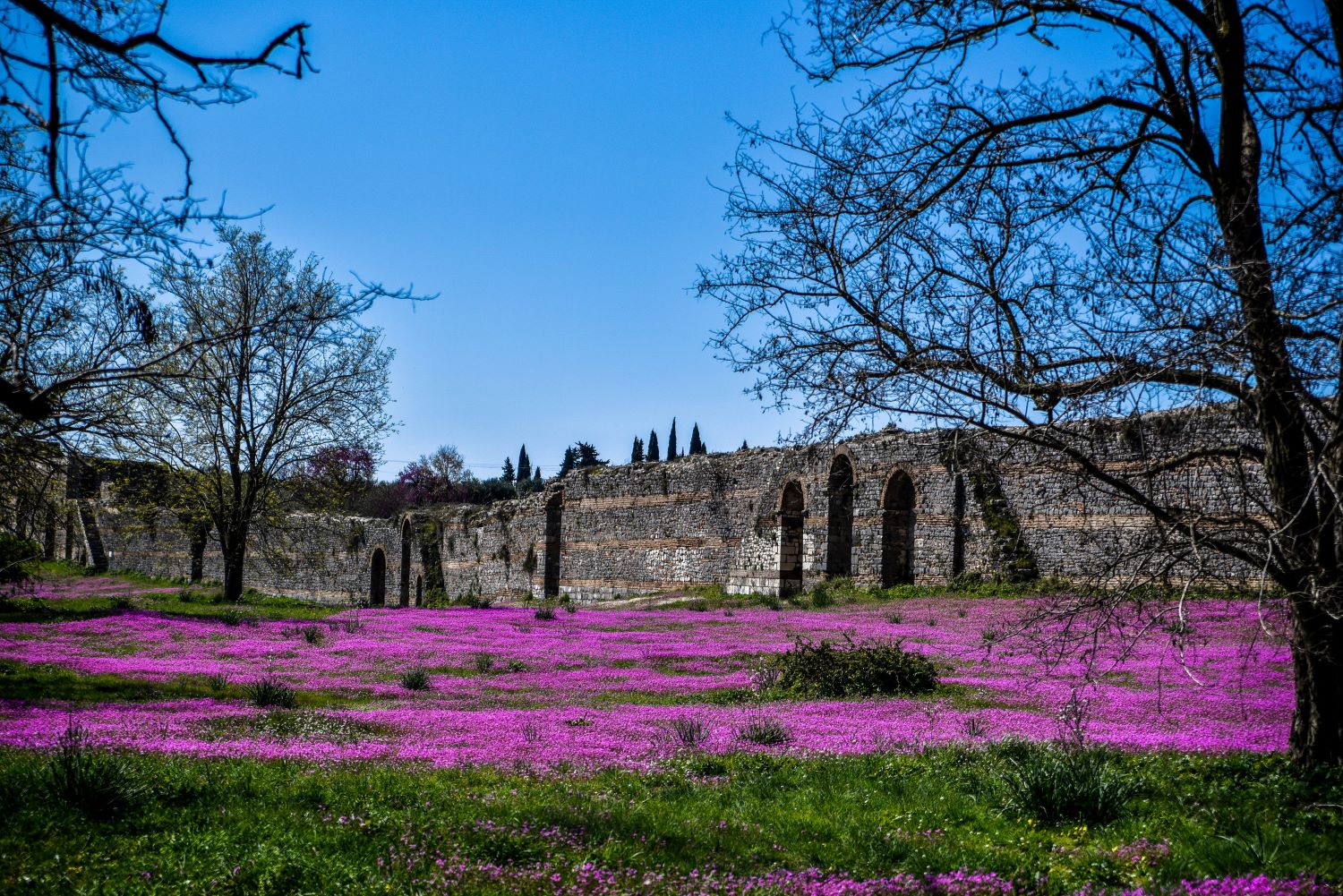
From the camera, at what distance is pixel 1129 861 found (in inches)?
199

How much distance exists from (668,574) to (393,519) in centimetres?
1657

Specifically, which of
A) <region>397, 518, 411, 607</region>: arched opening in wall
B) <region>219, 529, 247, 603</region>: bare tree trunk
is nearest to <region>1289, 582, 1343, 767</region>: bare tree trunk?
<region>219, 529, 247, 603</region>: bare tree trunk

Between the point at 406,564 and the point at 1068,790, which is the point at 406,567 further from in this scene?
the point at 1068,790

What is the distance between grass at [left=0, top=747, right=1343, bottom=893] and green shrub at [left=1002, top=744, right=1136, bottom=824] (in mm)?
97

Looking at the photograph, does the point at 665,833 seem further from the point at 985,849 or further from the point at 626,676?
the point at 626,676

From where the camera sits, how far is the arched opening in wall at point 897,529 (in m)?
24.8

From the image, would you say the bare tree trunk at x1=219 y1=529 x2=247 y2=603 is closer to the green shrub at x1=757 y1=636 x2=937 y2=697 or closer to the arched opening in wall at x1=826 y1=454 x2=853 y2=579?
the arched opening in wall at x1=826 y1=454 x2=853 y2=579

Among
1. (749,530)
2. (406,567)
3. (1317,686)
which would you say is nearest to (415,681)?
(1317,686)

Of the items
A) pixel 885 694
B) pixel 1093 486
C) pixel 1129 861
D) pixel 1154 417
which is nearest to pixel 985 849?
pixel 1129 861

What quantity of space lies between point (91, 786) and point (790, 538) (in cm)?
2317

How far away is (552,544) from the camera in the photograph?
35875mm

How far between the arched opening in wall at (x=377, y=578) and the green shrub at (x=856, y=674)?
34.7 meters

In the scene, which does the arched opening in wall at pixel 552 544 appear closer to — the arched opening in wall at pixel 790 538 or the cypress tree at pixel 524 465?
the arched opening in wall at pixel 790 538

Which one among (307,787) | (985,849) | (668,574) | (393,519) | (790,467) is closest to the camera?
(985,849)
